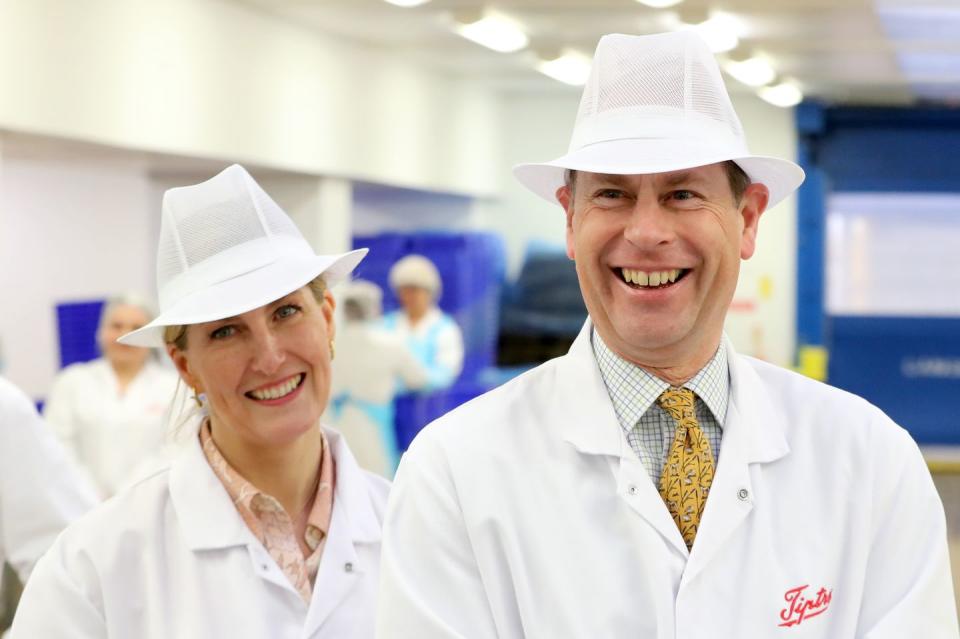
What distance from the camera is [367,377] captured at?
760 cm

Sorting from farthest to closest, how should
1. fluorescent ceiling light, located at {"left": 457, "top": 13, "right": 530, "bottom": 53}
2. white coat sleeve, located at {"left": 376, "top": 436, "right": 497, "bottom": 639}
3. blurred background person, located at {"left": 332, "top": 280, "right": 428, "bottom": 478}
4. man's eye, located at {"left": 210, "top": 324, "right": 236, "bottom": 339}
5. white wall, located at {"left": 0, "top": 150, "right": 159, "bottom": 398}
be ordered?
fluorescent ceiling light, located at {"left": 457, "top": 13, "right": 530, "bottom": 53}, blurred background person, located at {"left": 332, "top": 280, "right": 428, "bottom": 478}, white wall, located at {"left": 0, "top": 150, "right": 159, "bottom": 398}, man's eye, located at {"left": 210, "top": 324, "right": 236, "bottom": 339}, white coat sleeve, located at {"left": 376, "top": 436, "right": 497, "bottom": 639}

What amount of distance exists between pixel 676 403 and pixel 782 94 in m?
10.9

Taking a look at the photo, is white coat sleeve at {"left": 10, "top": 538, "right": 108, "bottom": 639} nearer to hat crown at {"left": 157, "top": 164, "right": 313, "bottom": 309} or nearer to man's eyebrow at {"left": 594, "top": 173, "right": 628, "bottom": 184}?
hat crown at {"left": 157, "top": 164, "right": 313, "bottom": 309}

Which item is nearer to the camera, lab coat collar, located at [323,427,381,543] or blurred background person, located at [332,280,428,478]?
lab coat collar, located at [323,427,381,543]

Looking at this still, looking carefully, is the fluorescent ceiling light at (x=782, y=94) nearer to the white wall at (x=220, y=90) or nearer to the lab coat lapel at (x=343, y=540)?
the white wall at (x=220, y=90)

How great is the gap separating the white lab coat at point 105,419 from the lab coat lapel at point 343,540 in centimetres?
367

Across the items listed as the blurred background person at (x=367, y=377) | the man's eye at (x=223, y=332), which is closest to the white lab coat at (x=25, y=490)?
the man's eye at (x=223, y=332)

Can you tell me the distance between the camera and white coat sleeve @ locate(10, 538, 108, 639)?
2342 mm

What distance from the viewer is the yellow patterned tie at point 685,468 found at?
6.34 ft

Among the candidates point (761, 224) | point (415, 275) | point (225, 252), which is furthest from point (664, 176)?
point (761, 224)

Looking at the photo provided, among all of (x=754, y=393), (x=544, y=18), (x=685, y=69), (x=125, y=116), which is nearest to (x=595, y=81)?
(x=685, y=69)

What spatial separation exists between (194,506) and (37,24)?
3.45 meters

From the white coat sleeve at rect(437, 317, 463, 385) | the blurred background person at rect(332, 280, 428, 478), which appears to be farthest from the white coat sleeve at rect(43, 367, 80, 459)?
the white coat sleeve at rect(437, 317, 463, 385)

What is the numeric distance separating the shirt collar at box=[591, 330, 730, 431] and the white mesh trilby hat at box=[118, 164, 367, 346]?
676mm
